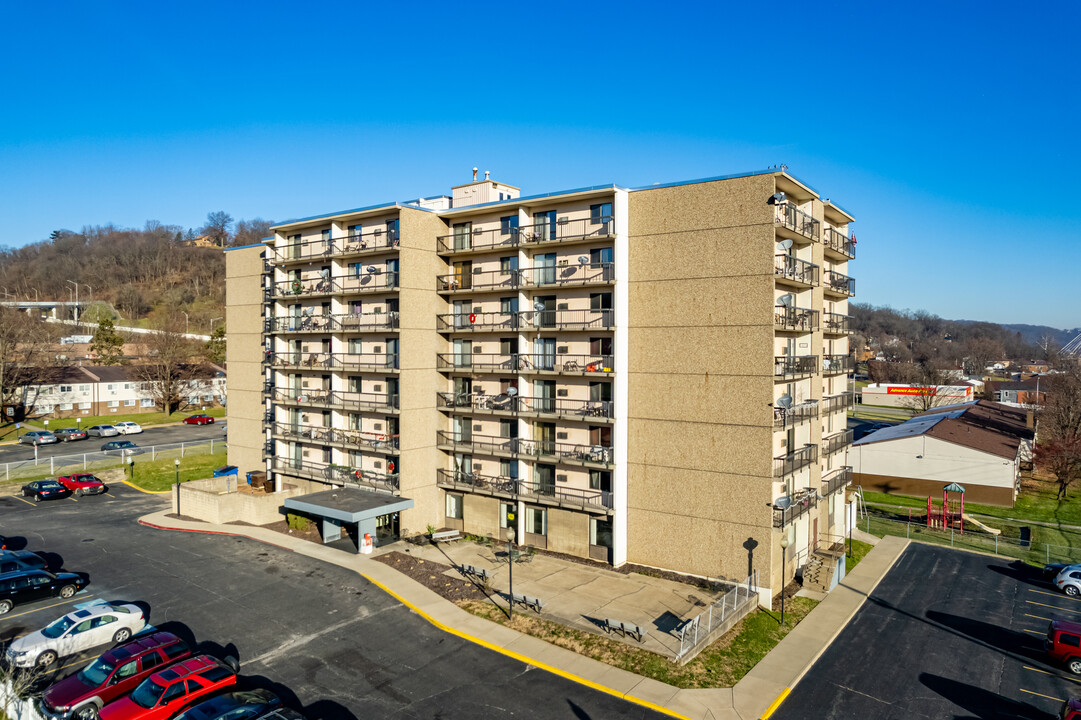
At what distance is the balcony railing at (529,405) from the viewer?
110ft

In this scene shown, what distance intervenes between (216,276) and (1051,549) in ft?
554

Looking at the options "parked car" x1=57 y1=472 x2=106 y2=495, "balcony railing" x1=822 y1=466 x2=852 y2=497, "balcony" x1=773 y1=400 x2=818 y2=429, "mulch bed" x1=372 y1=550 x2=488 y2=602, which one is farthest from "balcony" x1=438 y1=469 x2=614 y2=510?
"parked car" x1=57 y1=472 x2=106 y2=495

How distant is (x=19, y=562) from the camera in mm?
30188

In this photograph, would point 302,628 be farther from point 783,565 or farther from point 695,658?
point 783,565

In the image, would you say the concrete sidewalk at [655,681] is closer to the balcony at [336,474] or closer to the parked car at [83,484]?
the balcony at [336,474]

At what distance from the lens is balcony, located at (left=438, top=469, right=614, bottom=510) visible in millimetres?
33469

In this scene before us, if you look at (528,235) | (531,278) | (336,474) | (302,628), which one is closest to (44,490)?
(336,474)

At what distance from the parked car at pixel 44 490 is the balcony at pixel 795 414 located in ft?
169

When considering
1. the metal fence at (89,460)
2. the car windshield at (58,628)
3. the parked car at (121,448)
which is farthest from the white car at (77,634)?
the parked car at (121,448)

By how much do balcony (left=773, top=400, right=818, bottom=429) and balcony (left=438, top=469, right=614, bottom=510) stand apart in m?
9.40

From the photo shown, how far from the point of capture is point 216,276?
158 metres

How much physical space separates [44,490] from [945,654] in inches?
2291

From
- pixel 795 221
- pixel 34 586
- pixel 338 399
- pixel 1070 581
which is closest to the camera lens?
pixel 34 586

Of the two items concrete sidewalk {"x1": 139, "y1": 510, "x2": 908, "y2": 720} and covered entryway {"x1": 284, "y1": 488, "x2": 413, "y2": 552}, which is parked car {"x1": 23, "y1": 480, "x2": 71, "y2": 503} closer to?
covered entryway {"x1": 284, "y1": 488, "x2": 413, "y2": 552}
